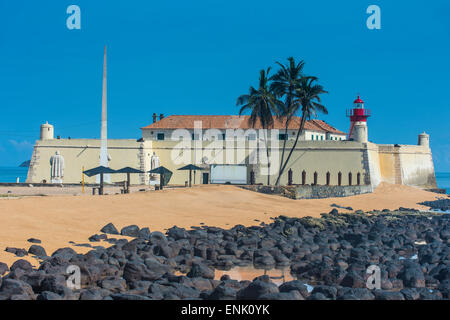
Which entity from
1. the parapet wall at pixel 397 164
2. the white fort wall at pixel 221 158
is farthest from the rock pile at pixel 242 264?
the parapet wall at pixel 397 164

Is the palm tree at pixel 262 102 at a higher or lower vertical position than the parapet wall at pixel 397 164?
higher

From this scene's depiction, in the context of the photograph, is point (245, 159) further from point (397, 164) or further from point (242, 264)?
point (242, 264)

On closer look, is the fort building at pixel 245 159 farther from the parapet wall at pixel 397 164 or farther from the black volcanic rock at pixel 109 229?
the black volcanic rock at pixel 109 229

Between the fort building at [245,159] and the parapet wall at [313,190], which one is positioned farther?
the fort building at [245,159]

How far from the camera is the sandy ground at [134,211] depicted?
1764cm

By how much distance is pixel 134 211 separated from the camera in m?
24.3

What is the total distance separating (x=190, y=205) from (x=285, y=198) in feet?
35.4

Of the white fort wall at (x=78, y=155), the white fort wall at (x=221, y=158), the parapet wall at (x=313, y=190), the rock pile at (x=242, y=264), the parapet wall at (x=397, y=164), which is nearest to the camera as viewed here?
the rock pile at (x=242, y=264)

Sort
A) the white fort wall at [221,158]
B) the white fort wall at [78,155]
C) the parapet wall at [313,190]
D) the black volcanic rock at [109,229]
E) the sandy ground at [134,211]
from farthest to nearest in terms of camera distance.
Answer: the white fort wall at [78,155]
the white fort wall at [221,158]
the parapet wall at [313,190]
the black volcanic rock at [109,229]
the sandy ground at [134,211]

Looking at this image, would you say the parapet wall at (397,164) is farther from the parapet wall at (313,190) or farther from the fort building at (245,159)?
the parapet wall at (313,190)

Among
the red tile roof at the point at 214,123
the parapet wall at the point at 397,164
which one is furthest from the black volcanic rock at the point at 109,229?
the red tile roof at the point at 214,123

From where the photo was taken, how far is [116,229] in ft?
64.6

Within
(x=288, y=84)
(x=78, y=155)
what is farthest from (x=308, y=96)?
(x=78, y=155)

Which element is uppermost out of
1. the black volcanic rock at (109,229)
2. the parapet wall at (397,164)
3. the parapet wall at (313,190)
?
the parapet wall at (397,164)
